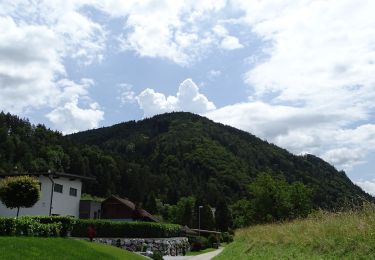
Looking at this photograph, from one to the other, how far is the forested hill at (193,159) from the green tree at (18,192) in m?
88.2

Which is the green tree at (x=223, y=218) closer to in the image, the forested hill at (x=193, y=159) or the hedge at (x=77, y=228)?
the forested hill at (x=193, y=159)

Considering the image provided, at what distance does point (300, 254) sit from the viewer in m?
13.3

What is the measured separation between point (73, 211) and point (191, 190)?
3397 inches

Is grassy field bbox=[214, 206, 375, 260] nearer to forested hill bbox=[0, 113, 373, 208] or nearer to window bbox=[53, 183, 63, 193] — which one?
window bbox=[53, 183, 63, 193]

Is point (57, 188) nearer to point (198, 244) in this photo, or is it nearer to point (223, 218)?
point (198, 244)

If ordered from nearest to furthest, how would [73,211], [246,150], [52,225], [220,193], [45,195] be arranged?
[52,225] → [45,195] → [73,211] → [220,193] → [246,150]

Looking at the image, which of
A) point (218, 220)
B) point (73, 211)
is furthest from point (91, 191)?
point (73, 211)

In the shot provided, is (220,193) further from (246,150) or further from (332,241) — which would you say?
(332,241)

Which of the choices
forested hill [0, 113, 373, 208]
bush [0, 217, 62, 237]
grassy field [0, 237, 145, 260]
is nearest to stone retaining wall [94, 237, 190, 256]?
bush [0, 217, 62, 237]

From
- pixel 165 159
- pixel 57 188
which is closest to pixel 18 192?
pixel 57 188

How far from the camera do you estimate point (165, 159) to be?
152 meters

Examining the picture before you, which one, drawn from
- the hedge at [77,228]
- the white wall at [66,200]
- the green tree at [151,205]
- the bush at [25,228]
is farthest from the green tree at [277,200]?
the bush at [25,228]

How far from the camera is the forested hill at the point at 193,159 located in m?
134

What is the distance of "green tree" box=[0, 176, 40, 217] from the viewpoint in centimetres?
3625
